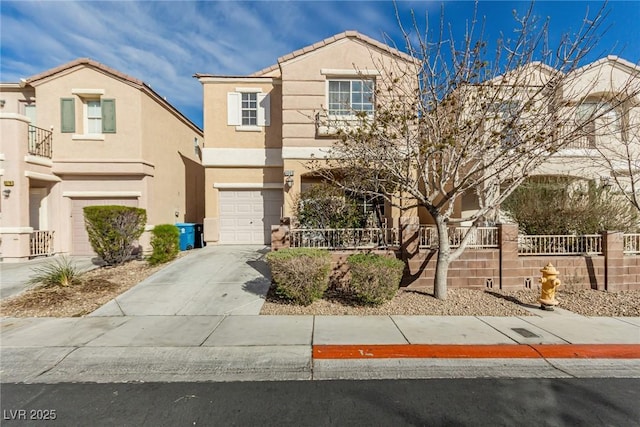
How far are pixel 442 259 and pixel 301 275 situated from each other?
2.94m

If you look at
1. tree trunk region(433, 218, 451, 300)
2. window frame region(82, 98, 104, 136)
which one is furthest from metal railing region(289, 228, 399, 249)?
window frame region(82, 98, 104, 136)

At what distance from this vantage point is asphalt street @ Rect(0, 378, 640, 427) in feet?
9.34

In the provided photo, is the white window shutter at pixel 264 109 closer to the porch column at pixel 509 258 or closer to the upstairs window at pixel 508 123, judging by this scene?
the upstairs window at pixel 508 123

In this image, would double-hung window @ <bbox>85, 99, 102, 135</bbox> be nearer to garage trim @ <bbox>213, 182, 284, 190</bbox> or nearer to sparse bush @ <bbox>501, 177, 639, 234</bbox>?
garage trim @ <bbox>213, 182, 284, 190</bbox>

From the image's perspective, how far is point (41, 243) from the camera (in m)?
10.1

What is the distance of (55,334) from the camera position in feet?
15.4

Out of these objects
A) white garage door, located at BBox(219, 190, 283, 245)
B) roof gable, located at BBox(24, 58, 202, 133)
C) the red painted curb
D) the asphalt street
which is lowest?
the asphalt street

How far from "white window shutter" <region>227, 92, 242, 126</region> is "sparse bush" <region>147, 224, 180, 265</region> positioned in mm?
5037

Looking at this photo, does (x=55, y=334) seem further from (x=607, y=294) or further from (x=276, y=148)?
(x=607, y=294)

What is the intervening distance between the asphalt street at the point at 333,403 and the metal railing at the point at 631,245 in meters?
5.57

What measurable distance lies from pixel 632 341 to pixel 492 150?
369 centimetres

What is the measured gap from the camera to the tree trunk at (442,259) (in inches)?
239

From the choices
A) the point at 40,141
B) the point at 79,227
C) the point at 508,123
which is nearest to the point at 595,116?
the point at 508,123

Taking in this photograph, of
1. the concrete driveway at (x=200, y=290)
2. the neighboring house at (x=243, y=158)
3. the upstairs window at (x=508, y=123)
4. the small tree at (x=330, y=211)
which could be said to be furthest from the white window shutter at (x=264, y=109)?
the upstairs window at (x=508, y=123)
